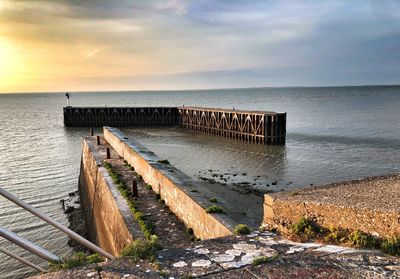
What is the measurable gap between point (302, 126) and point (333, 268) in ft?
159

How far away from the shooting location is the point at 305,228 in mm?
5262

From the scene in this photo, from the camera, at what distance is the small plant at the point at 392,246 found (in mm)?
4344

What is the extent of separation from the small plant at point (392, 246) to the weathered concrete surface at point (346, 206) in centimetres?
9

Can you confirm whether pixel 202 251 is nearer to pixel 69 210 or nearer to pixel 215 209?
pixel 215 209

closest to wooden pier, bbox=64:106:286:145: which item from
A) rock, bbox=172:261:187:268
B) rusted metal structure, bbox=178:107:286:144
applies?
rusted metal structure, bbox=178:107:286:144

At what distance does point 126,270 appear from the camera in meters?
4.49

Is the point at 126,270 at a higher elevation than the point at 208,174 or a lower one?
higher

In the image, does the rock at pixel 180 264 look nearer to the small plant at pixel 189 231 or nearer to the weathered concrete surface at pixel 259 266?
the weathered concrete surface at pixel 259 266

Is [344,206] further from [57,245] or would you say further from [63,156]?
[63,156]

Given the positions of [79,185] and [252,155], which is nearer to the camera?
[79,185]

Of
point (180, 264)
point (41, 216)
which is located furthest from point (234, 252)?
point (41, 216)

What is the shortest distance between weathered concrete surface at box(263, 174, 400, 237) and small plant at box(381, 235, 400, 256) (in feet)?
0.30

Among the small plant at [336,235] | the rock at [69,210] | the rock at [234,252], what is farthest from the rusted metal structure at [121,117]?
the small plant at [336,235]

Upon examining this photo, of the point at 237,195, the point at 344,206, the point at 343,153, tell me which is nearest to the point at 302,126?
the point at 343,153
